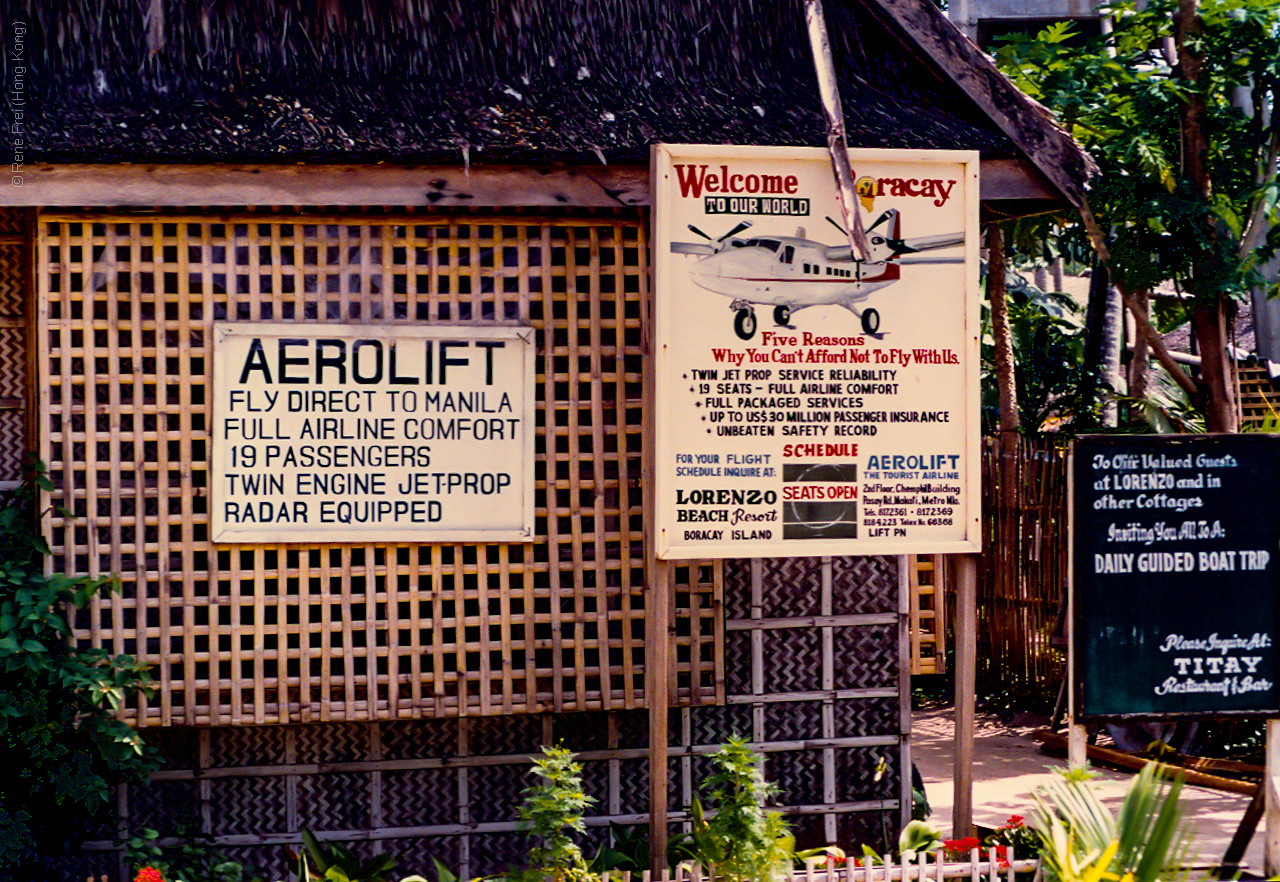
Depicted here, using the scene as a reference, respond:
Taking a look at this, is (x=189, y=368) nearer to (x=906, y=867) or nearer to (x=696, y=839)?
(x=696, y=839)

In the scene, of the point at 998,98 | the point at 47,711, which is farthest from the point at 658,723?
the point at 998,98

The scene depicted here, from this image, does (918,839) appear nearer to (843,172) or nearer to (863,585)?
(863,585)

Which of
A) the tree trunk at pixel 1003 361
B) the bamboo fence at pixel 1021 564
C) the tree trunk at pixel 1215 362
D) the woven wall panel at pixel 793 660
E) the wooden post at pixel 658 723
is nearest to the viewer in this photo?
the wooden post at pixel 658 723

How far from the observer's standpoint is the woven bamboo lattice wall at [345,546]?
17.3 feet

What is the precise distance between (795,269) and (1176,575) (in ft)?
6.28

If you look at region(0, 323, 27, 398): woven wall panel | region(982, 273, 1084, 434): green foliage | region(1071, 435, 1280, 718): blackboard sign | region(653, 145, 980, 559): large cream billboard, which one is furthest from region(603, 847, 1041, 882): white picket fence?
region(982, 273, 1084, 434): green foliage

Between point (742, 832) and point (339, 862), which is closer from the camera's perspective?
point (742, 832)

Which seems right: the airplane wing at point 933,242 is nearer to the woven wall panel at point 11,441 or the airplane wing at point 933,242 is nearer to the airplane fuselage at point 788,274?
the airplane fuselage at point 788,274

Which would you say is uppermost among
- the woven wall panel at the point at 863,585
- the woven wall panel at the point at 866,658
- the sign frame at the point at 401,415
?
the sign frame at the point at 401,415

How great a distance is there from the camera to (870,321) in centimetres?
497

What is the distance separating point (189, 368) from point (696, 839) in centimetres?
275

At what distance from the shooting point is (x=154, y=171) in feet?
16.7

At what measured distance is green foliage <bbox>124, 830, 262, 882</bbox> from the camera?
5.10 meters

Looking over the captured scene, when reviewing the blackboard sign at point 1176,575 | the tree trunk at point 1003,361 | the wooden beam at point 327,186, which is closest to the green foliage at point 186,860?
the wooden beam at point 327,186
